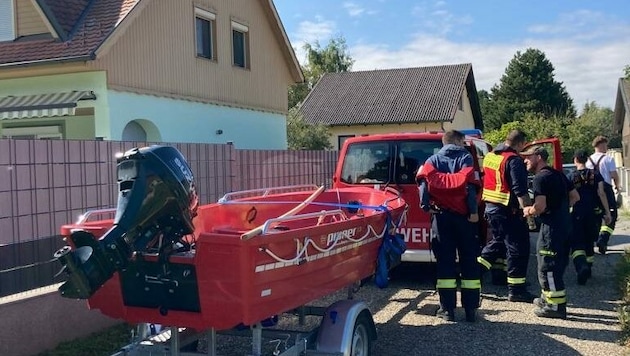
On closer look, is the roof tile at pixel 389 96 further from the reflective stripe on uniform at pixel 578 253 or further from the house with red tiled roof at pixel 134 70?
the reflective stripe on uniform at pixel 578 253

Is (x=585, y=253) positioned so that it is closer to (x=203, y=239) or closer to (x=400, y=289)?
(x=400, y=289)

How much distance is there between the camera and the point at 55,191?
635 centimetres

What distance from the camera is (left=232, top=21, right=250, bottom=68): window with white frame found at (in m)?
19.4

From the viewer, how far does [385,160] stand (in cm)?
895

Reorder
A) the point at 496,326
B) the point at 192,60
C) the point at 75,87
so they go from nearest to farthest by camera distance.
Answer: the point at 496,326
the point at 75,87
the point at 192,60

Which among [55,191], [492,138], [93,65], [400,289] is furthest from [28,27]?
[492,138]

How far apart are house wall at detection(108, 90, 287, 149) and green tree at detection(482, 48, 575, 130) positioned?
125 feet

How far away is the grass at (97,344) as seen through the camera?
5.76m

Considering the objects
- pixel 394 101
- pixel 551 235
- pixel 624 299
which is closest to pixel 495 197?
pixel 551 235

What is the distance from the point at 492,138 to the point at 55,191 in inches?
1379

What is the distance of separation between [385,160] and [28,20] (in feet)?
32.8

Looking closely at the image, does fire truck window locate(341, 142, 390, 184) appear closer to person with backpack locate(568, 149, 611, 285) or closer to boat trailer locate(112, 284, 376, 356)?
person with backpack locate(568, 149, 611, 285)

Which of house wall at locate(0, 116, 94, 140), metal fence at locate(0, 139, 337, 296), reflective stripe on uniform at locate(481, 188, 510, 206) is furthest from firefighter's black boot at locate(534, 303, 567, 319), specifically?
house wall at locate(0, 116, 94, 140)

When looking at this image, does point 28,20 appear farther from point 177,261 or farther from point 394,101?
point 394,101
